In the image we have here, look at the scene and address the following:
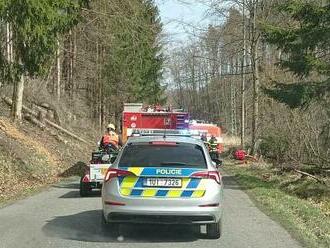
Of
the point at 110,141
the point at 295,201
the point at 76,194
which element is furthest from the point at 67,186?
the point at 295,201

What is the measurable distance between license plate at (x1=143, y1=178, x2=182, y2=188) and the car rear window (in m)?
0.26

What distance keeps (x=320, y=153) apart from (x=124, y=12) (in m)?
9.76

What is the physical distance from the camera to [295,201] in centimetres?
1625

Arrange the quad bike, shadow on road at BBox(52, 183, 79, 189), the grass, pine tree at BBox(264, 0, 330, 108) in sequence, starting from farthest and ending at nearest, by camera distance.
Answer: pine tree at BBox(264, 0, 330, 108), shadow on road at BBox(52, 183, 79, 189), the quad bike, the grass

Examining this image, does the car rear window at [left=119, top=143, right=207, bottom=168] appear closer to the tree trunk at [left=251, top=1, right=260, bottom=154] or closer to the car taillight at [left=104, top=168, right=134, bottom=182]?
the car taillight at [left=104, top=168, right=134, bottom=182]

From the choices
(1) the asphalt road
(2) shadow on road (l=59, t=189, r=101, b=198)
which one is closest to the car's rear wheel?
(1) the asphalt road

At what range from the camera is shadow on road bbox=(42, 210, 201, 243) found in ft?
32.6

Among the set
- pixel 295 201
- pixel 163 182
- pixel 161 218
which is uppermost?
pixel 163 182

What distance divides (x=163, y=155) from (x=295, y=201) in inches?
285

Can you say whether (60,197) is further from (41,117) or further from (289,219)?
(41,117)

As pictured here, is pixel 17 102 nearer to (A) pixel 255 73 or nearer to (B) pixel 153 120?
(B) pixel 153 120

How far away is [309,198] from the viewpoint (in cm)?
1855

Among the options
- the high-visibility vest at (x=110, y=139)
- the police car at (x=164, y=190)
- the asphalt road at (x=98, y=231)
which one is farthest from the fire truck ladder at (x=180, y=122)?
the police car at (x=164, y=190)

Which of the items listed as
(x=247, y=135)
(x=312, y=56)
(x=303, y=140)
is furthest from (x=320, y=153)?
(x=247, y=135)
